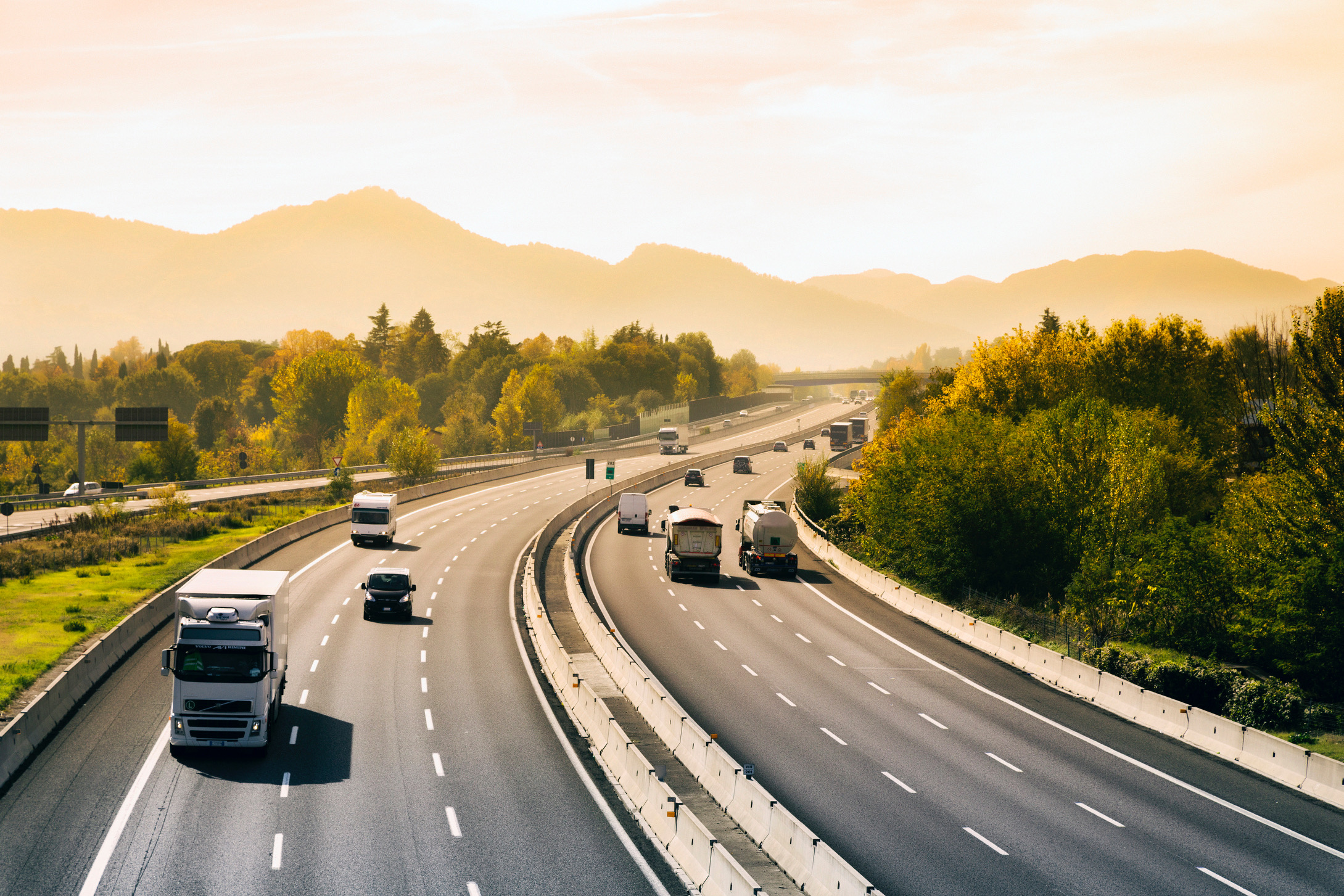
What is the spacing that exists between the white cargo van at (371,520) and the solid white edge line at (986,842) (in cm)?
4641

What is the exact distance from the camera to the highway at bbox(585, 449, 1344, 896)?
59.9 ft

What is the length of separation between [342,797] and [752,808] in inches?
343

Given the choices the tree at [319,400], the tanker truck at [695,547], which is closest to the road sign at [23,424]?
the tanker truck at [695,547]

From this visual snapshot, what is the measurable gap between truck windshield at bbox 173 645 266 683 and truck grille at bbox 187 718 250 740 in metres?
0.96

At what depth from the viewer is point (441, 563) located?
182 feet

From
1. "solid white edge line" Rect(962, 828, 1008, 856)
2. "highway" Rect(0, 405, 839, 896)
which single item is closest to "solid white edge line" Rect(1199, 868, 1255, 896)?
"solid white edge line" Rect(962, 828, 1008, 856)

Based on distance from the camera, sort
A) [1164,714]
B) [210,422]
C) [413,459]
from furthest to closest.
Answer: [210,422] → [413,459] → [1164,714]

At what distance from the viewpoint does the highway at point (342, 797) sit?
17.0 metres

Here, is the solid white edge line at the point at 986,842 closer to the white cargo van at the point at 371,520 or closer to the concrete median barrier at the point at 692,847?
the concrete median barrier at the point at 692,847

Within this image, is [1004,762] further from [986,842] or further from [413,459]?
[413,459]

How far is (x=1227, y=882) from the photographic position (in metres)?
17.8

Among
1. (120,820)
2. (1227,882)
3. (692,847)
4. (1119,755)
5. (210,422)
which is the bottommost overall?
(1119,755)

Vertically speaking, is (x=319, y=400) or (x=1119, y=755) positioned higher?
(x=319, y=400)

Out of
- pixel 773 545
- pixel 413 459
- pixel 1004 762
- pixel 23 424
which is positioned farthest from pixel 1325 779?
pixel 23 424
